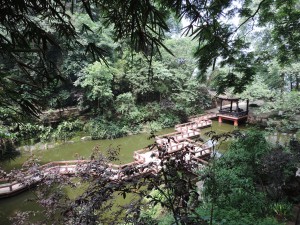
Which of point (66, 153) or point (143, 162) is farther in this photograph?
point (66, 153)

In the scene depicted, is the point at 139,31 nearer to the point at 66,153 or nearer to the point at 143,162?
the point at 143,162

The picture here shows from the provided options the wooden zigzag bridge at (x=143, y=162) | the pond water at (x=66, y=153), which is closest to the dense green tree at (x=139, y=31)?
the wooden zigzag bridge at (x=143, y=162)

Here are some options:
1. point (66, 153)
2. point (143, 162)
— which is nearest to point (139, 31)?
point (143, 162)

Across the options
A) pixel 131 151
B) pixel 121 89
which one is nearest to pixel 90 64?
pixel 121 89

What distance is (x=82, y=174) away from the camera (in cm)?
298

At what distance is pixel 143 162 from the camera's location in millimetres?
6875

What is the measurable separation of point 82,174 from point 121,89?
29.2ft

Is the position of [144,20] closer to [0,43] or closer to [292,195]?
[0,43]

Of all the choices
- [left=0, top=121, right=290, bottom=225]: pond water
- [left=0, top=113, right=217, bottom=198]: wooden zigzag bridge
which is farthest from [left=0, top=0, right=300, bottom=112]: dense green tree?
[left=0, top=121, right=290, bottom=225]: pond water

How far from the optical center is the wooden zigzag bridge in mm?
1808

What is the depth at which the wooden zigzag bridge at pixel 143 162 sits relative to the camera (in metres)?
1.81

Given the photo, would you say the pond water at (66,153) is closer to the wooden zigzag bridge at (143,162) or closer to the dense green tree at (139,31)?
the wooden zigzag bridge at (143,162)

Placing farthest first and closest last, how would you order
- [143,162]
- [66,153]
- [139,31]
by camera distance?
1. [66,153]
2. [143,162]
3. [139,31]

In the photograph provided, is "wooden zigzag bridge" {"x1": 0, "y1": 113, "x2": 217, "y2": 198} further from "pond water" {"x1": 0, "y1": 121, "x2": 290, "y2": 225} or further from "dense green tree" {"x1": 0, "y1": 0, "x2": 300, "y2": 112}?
"dense green tree" {"x1": 0, "y1": 0, "x2": 300, "y2": 112}
